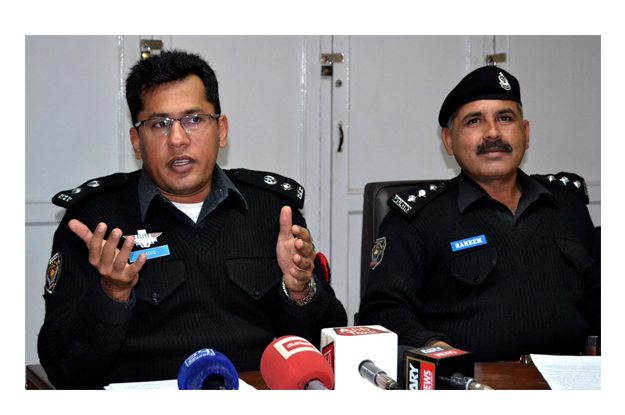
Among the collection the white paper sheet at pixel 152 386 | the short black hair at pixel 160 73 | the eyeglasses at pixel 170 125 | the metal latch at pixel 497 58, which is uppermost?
the metal latch at pixel 497 58

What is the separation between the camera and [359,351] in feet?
3.63

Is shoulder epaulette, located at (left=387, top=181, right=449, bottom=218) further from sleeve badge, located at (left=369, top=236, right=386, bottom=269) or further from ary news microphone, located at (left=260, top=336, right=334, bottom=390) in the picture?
ary news microphone, located at (left=260, top=336, right=334, bottom=390)

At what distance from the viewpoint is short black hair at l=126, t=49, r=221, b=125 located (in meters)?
1.76

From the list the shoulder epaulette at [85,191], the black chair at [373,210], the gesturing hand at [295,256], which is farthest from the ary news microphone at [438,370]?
the shoulder epaulette at [85,191]

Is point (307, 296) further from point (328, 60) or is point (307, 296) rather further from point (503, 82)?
point (328, 60)

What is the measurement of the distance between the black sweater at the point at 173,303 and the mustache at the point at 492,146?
1.99ft

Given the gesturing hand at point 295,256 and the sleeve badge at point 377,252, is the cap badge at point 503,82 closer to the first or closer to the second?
the sleeve badge at point 377,252

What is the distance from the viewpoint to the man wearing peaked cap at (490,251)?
1.80m

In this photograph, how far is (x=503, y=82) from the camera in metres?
1.92

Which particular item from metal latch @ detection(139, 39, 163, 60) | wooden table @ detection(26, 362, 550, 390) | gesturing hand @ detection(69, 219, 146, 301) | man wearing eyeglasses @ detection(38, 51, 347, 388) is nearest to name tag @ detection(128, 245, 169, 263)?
man wearing eyeglasses @ detection(38, 51, 347, 388)

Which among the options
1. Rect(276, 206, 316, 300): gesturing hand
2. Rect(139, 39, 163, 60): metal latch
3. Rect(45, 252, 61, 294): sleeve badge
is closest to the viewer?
Rect(276, 206, 316, 300): gesturing hand

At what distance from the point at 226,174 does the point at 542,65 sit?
230 centimetres

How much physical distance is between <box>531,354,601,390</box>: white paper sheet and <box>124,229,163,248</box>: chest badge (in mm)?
964

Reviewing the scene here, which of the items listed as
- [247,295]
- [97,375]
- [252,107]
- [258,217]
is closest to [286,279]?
[247,295]
